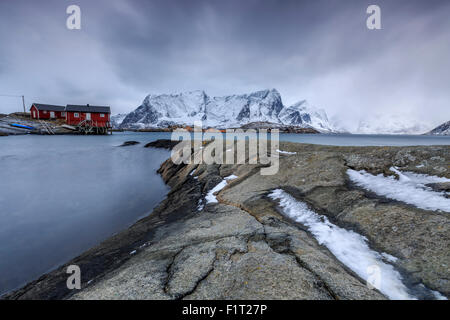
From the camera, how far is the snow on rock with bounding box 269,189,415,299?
3.59 m

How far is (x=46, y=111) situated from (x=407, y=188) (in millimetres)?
125923

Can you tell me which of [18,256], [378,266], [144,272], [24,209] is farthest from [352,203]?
[24,209]

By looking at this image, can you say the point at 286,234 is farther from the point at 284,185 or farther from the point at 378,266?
the point at 284,185

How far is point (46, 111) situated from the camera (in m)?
A: 88.9

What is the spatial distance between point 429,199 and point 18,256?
52.4 feet

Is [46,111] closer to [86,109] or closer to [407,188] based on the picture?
[86,109]

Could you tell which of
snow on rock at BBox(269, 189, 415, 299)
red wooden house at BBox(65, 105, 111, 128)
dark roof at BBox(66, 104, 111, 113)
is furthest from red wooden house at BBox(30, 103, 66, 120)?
snow on rock at BBox(269, 189, 415, 299)

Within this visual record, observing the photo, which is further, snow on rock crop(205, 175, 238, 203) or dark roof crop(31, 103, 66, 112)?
dark roof crop(31, 103, 66, 112)

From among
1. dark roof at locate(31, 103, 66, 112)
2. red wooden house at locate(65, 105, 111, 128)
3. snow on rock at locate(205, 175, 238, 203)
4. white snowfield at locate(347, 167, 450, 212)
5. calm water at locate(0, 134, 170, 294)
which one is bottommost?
calm water at locate(0, 134, 170, 294)

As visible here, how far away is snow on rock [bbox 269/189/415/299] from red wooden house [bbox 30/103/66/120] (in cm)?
12074

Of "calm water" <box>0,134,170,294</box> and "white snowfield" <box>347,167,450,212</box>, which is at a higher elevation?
"white snowfield" <box>347,167,450,212</box>

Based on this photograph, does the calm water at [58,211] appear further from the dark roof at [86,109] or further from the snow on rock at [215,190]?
the dark roof at [86,109]

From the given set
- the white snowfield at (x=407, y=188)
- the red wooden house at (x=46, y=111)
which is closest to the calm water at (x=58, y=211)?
the white snowfield at (x=407, y=188)

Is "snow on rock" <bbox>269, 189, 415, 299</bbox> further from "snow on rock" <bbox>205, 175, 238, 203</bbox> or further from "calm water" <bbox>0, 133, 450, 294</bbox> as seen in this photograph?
"calm water" <bbox>0, 133, 450, 294</bbox>
